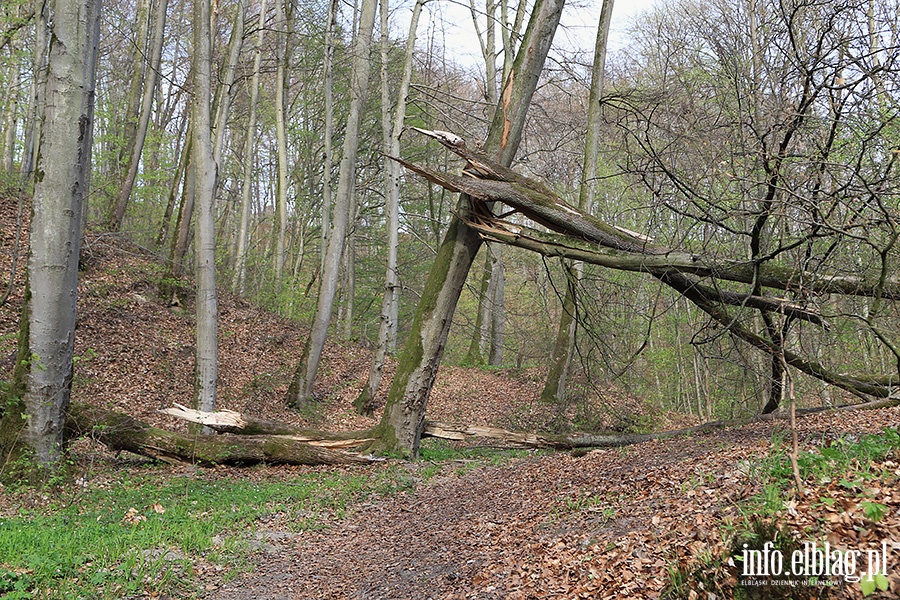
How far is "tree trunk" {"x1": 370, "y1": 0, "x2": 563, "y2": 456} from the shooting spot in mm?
8859

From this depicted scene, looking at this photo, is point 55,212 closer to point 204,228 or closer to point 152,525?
point 204,228

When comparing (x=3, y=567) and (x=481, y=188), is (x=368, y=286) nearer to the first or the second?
(x=481, y=188)

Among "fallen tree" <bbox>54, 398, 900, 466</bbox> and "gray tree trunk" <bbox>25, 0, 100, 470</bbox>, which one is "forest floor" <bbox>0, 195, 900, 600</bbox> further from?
"gray tree trunk" <bbox>25, 0, 100, 470</bbox>

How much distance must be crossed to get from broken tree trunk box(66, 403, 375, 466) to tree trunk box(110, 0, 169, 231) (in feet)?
26.6

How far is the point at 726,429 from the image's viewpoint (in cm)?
860

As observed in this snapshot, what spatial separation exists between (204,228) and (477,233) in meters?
4.46

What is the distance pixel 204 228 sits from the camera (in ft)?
32.3

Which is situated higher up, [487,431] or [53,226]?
[53,226]

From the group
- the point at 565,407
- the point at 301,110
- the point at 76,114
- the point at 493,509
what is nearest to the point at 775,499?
the point at 493,509

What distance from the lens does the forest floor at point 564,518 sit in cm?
345

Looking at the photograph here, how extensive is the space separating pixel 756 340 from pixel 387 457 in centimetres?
537

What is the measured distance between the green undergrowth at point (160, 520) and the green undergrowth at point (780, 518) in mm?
3616

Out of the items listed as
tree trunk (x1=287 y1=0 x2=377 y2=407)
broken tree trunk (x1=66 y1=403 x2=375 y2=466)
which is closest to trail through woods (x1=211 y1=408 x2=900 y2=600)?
broken tree trunk (x1=66 y1=403 x2=375 y2=466)

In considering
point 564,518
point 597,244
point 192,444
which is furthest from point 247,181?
point 564,518
